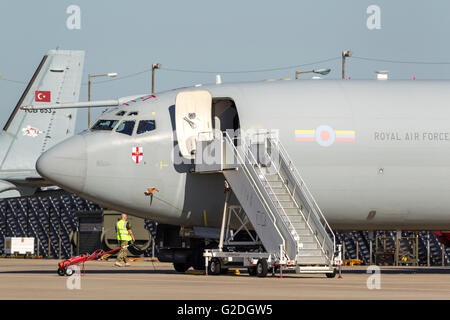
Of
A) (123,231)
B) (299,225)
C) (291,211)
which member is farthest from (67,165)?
(299,225)

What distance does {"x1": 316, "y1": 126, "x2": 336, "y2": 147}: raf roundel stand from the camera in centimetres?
2805

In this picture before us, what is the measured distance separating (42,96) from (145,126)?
21.6m

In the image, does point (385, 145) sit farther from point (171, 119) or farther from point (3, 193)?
point (3, 193)

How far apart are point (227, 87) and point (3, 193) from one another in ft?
71.1

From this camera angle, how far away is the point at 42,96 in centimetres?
4859

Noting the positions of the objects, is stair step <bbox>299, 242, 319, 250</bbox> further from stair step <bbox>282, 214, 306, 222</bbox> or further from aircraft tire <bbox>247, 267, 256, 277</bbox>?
aircraft tire <bbox>247, 267, 256, 277</bbox>

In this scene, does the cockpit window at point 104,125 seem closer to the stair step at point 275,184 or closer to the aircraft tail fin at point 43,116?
the stair step at point 275,184

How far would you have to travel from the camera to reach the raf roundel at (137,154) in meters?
28.1

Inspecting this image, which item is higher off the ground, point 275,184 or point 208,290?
point 275,184

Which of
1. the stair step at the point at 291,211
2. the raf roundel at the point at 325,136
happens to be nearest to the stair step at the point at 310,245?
the stair step at the point at 291,211

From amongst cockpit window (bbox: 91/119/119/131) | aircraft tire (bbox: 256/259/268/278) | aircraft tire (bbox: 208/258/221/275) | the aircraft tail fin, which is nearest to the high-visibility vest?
cockpit window (bbox: 91/119/119/131)

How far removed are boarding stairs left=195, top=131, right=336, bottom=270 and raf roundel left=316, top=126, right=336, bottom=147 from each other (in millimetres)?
1191

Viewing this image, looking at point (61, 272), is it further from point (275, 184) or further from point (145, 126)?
point (275, 184)

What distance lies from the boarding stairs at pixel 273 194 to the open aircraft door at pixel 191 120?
0.34m
